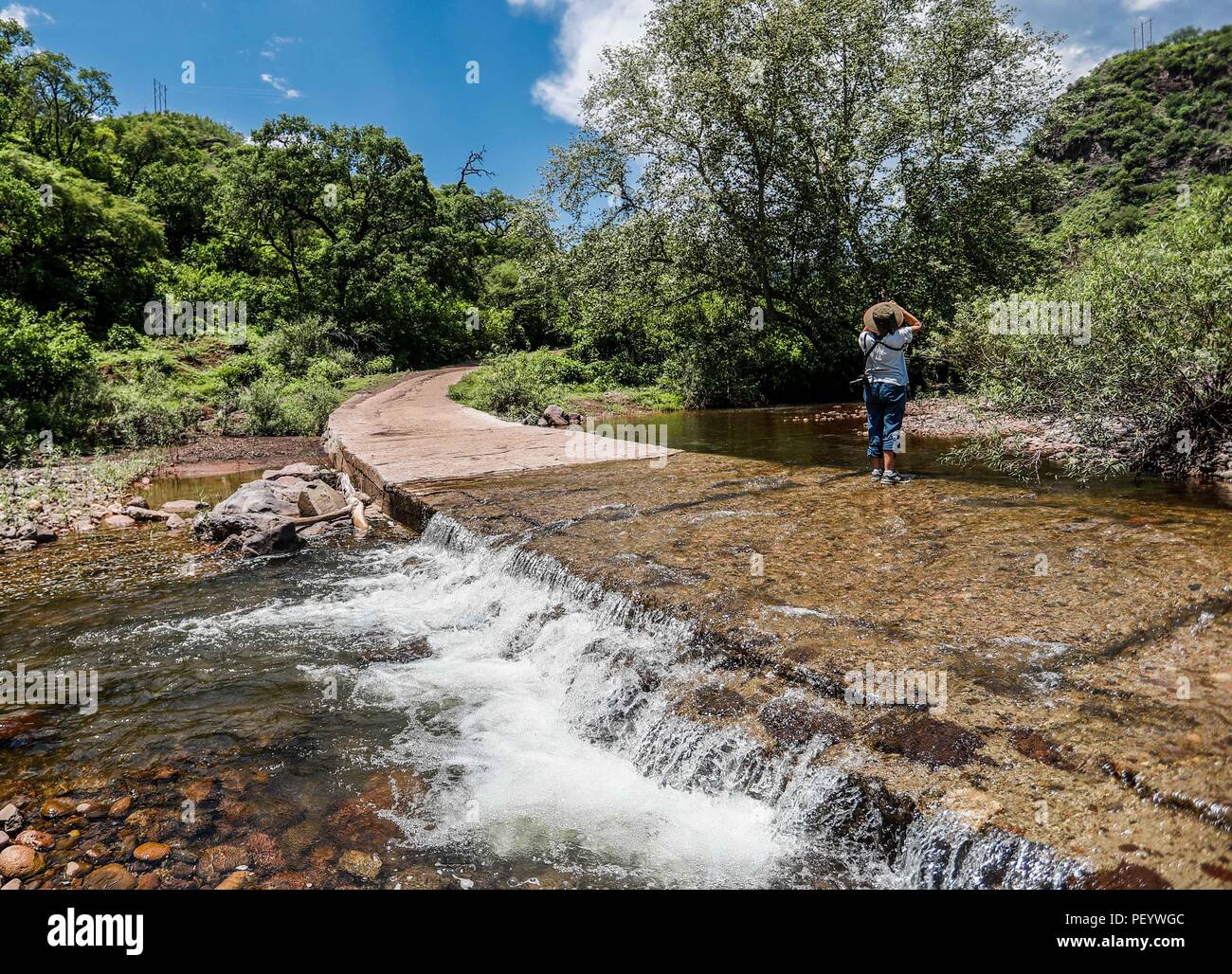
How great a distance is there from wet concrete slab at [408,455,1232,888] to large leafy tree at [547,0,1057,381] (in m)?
13.2

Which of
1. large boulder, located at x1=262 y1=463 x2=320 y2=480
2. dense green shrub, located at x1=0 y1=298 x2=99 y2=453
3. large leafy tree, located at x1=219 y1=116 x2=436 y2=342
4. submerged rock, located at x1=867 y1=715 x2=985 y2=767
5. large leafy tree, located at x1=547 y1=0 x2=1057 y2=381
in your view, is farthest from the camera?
large leafy tree, located at x1=219 y1=116 x2=436 y2=342

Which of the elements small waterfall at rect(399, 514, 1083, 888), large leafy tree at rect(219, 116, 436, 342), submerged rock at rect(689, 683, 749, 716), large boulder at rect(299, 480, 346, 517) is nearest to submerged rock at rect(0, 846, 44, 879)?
small waterfall at rect(399, 514, 1083, 888)

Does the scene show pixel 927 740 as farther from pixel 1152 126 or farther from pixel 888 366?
pixel 1152 126

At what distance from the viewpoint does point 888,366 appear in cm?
650

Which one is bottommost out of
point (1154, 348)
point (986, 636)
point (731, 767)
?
point (731, 767)

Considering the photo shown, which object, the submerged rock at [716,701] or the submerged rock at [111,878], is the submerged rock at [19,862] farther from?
the submerged rock at [716,701]

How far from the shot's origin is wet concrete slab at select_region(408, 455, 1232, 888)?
2055 millimetres

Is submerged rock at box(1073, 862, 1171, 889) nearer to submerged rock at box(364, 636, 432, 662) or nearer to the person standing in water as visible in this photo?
submerged rock at box(364, 636, 432, 662)

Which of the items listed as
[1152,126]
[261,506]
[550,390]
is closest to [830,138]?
[550,390]

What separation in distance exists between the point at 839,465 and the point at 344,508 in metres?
6.05

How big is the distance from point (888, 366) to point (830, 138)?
1308 cm
